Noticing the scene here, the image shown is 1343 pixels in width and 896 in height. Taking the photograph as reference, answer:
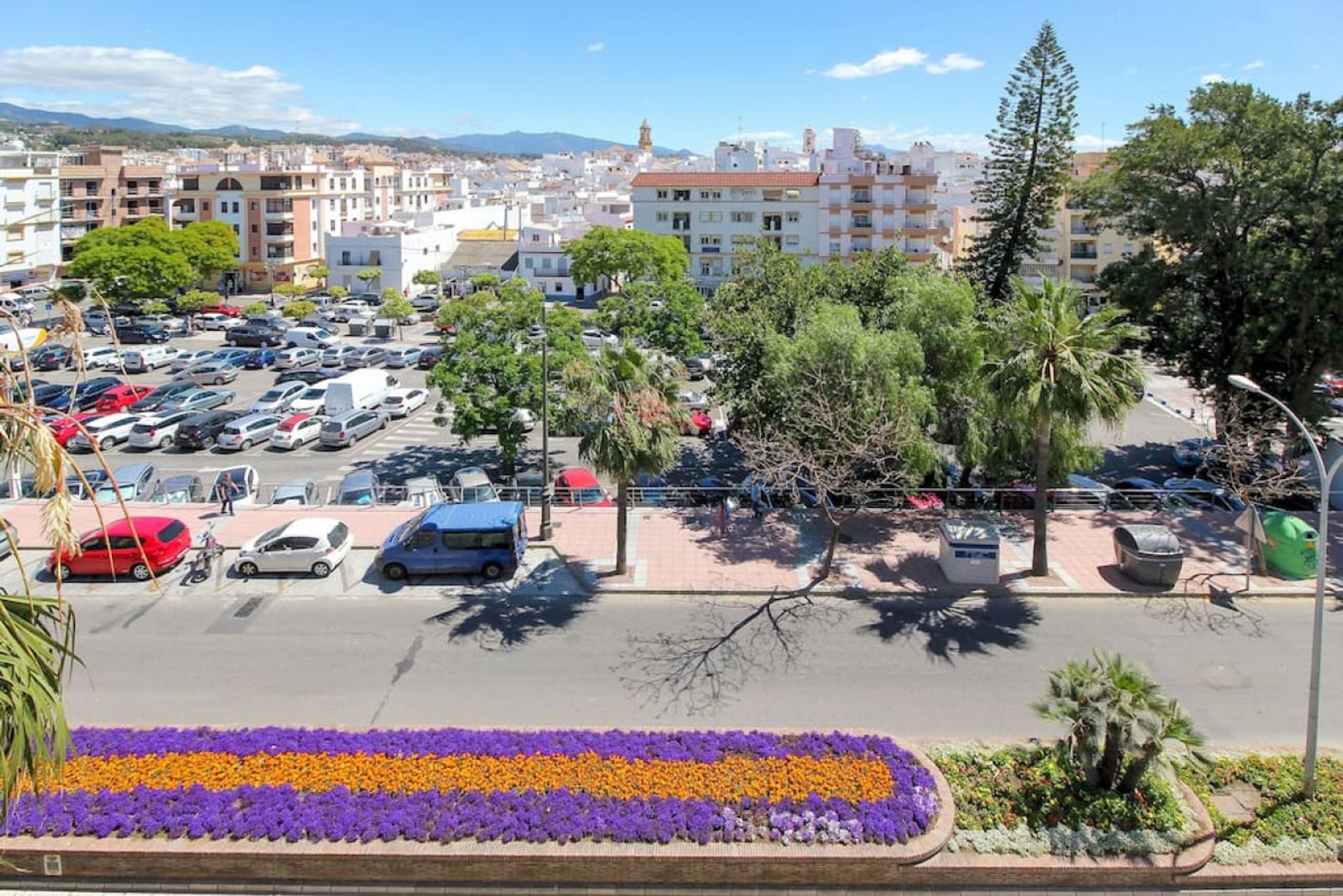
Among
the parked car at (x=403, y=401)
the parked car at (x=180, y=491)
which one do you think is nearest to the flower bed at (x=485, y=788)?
the parked car at (x=180, y=491)

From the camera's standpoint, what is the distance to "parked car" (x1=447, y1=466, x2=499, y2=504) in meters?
27.1

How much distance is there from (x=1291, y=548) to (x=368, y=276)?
212 feet

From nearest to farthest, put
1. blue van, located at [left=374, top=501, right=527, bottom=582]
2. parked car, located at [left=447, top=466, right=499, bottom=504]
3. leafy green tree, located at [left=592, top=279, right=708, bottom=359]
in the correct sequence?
blue van, located at [left=374, top=501, right=527, bottom=582]
parked car, located at [left=447, top=466, right=499, bottom=504]
leafy green tree, located at [left=592, top=279, right=708, bottom=359]

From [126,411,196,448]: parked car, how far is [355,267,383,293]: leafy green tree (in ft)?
131

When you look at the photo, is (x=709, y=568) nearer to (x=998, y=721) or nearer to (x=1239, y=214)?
(x=998, y=721)

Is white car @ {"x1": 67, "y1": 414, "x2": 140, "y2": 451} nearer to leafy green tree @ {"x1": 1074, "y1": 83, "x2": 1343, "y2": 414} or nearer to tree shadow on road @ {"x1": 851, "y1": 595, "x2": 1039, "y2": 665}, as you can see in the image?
tree shadow on road @ {"x1": 851, "y1": 595, "x2": 1039, "y2": 665}

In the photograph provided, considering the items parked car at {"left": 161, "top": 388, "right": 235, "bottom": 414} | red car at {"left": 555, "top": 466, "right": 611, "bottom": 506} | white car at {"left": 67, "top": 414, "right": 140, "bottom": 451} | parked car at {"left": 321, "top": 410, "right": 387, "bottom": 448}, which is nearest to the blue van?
red car at {"left": 555, "top": 466, "right": 611, "bottom": 506}

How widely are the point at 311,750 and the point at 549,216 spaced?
88844mm

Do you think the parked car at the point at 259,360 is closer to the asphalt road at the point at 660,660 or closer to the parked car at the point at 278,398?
the parked car at the point at 278,398

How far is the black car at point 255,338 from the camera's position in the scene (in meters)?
55.8

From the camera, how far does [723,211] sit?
7144 cm

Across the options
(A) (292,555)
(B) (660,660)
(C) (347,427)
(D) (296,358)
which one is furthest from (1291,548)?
(D) (296,358)

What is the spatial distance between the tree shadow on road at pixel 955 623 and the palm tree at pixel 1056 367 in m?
2.42

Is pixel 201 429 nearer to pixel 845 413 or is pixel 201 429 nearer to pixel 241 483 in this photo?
pixel 241 483
